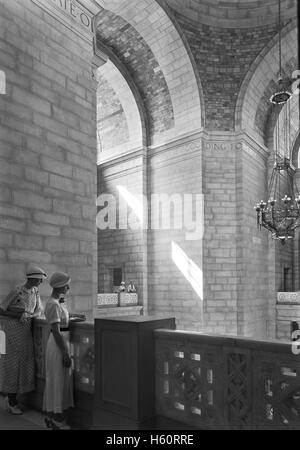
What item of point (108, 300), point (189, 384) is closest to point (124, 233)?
point (108, 300)

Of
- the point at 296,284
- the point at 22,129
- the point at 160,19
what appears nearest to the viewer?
the point at 22,129

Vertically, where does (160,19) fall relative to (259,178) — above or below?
above

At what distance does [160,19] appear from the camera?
34.4 feet

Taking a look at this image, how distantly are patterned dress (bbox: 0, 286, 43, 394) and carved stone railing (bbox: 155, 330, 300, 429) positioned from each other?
1575 mm

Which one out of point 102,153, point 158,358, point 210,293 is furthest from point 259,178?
point 158,358

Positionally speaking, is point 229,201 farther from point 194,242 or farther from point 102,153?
point 102,153

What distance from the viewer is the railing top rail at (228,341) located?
106 inches

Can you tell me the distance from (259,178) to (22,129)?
9367 millimetres

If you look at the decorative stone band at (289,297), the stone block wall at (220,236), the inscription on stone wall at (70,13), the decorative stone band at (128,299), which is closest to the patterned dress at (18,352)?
the inscription on stone wall at (70,13)

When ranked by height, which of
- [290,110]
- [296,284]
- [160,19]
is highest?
[160,19]

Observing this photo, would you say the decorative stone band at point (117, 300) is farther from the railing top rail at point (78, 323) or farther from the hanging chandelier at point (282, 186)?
the railing top rail at point (78, 323)

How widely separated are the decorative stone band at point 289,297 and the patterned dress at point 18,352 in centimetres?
1026

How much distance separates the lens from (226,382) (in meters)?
2.91

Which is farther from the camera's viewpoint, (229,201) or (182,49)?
(229,201)
